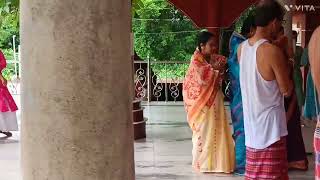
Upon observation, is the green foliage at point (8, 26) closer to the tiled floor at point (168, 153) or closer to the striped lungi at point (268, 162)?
the tiled floor at point (168, 153)

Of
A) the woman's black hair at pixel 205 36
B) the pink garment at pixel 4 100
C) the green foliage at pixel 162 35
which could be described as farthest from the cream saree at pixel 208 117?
the green foliage at pixel 162 35

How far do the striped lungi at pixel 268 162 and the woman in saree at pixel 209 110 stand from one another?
5.62ft

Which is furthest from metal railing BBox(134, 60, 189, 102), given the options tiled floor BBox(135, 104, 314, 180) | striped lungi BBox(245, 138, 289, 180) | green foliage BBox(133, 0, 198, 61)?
striped lungi BBox(245, 138, 289, 180)

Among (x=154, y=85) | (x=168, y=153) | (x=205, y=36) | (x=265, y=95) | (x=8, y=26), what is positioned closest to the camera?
(x=265, y=95)

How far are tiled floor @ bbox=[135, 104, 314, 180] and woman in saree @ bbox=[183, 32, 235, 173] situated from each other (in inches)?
6.3

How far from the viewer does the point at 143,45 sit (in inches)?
645

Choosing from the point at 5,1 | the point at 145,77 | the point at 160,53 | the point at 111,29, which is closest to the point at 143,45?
the point at 160,53

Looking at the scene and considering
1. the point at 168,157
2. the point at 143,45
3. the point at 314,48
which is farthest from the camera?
the point at 143,45

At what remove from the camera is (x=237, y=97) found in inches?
188

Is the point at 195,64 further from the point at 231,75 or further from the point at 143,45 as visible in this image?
the point at 143,45

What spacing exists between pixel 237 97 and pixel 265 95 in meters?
1.61

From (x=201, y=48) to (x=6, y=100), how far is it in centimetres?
328

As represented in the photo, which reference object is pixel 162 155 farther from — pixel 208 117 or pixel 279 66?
pixel 279 66

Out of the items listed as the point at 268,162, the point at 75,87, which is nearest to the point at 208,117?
the point at 268,162
